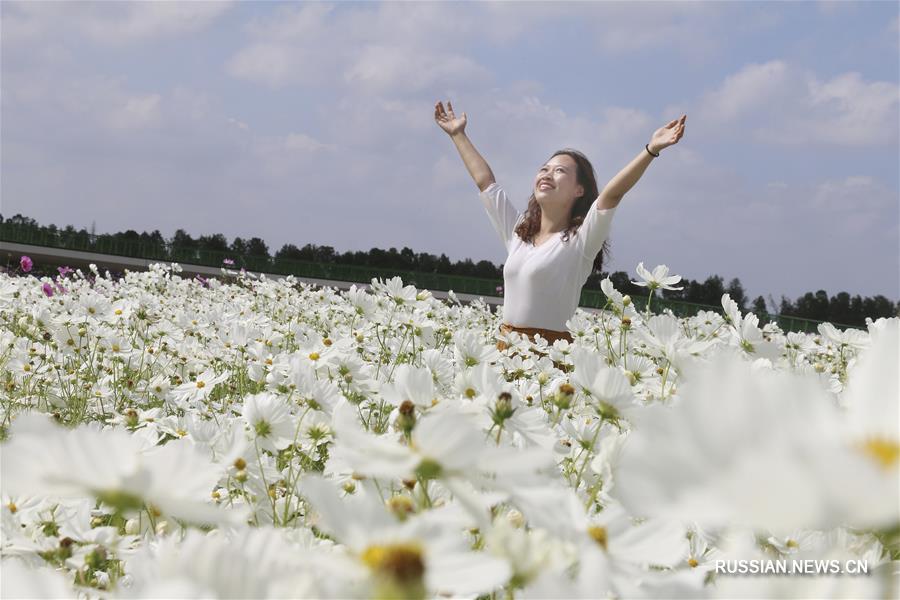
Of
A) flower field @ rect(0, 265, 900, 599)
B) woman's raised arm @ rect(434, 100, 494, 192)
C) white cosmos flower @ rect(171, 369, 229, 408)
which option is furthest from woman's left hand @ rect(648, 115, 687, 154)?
flower field @ rect(0, 265, 900, 599)

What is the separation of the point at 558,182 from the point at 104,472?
311cm

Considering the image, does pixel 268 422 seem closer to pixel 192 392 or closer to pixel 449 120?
pixel 192 392

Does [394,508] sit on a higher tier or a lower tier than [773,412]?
lower

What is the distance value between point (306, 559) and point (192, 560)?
0.05 meters

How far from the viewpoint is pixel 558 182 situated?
10.9 feet

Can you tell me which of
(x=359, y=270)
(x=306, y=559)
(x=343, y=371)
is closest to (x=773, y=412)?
(x=306, y=559)

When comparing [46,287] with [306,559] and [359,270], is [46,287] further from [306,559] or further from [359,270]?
[359,270]

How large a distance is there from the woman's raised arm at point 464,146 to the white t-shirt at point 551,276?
66 cm

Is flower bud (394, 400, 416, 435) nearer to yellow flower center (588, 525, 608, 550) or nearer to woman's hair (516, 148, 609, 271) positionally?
yellow flower center (588, 525, 608, 550)

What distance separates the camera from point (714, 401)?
9.6 inches

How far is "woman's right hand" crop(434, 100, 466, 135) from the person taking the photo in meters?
4.03

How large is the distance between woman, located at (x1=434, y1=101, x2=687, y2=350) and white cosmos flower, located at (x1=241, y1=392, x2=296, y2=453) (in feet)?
6.49

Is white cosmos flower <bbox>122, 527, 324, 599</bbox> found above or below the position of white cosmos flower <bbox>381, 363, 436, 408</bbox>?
below

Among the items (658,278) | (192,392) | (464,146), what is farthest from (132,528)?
(464,146)
